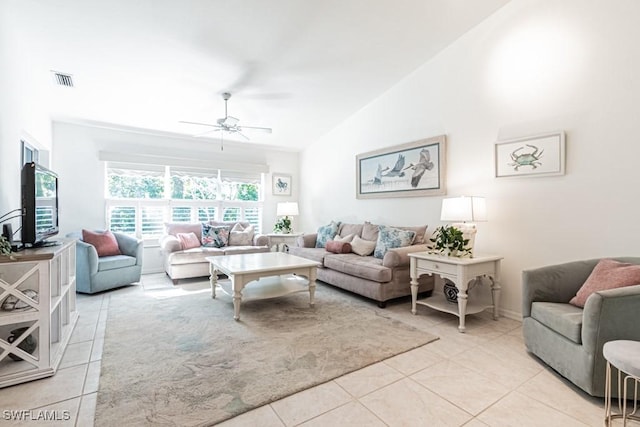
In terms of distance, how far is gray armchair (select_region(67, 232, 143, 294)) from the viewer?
3777 millimetres

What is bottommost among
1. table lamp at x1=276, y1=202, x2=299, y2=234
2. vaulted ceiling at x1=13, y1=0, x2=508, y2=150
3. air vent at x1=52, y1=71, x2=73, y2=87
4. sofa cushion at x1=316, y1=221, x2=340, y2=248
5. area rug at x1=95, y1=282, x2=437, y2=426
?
area rug at x1=95, y1=282, x2=437, y2=426

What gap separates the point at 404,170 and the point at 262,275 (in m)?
2.50

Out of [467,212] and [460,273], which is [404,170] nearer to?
[467,212]

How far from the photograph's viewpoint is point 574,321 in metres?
1.88

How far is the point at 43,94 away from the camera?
12.1ft

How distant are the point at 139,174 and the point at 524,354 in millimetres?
5812

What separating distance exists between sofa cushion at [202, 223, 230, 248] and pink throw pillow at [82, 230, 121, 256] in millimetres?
1232

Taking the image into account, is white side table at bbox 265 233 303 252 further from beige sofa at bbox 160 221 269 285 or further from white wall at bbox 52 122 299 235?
white wall at bbox 52 122 299 235

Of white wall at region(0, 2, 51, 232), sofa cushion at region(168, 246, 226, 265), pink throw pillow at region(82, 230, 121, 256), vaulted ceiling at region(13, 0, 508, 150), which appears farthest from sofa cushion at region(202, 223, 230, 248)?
white wall at region(0, 2, 51, 232)

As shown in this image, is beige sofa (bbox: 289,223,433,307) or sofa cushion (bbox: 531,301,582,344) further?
beige sofa (bbox: 289,223,433,307)

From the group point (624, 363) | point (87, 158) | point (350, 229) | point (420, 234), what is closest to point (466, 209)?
point (420, 234)

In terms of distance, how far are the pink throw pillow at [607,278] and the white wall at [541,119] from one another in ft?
1.63

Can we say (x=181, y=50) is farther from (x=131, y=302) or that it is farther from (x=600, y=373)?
(x=600, y=373)

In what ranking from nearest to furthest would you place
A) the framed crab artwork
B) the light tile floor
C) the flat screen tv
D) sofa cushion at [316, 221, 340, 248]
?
the light tile floor
the flat screen tv
the framed crab artwork
sofa cushion at [316, 221, 340, 248]
